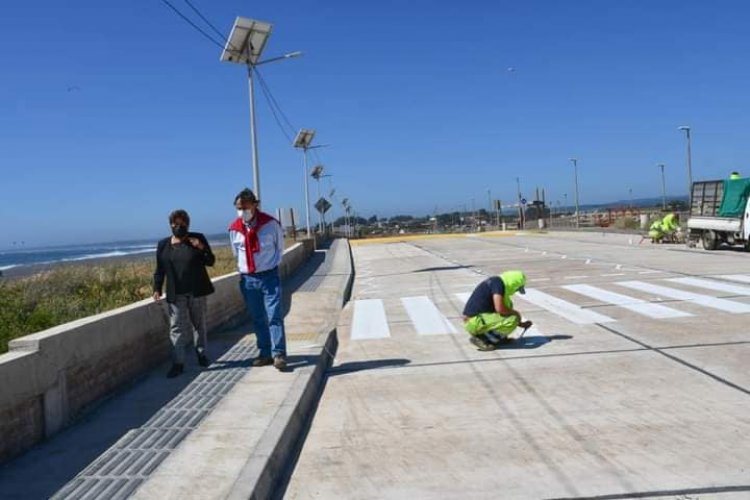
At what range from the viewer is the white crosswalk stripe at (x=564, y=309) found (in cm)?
1119

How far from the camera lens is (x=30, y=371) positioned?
550 cm

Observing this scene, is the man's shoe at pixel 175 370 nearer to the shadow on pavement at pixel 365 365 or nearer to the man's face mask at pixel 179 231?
the man's face mask at pixel 179 231

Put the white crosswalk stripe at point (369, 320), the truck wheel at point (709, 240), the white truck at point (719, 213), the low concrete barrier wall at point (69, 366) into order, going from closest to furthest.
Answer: the low concrete barrier wall at point (69, 366)
the white crosswalk stripe at point (369, 320)
the white truck at point (719, 213)
the truck wheel at point (709, 240)

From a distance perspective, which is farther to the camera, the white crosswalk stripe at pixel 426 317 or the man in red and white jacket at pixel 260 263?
the white crosswalk stripe at pixel 426 317

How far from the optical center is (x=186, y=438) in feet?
18.5

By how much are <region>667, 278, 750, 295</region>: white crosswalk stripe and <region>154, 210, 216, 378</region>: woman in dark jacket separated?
9926 millimetres

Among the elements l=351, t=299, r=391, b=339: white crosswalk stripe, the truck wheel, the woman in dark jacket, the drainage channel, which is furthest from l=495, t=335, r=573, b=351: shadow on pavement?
the truck wheel

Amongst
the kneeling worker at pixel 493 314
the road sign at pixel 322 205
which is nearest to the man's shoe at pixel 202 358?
the kneeling worker at pixel 493 314

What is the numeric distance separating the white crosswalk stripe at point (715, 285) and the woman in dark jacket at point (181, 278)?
32.6 ft

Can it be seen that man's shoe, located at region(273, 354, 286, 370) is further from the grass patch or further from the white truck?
the white truck

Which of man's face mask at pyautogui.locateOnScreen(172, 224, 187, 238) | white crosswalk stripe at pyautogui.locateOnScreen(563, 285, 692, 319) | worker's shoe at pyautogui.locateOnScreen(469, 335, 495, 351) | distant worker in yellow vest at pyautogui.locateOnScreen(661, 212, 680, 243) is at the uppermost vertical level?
man's face mask at pyautogui.locateOnScreen(172, 224, 187, 238)

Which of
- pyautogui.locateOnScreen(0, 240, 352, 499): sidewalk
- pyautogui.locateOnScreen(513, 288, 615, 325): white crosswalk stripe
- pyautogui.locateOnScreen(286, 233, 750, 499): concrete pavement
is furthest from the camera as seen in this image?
pyautogui.locateOnScreen(513, 288, 615, 325): white crosswalk stripe

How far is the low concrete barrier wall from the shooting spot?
5.30 metres

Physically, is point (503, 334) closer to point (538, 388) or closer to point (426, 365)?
point (426, 365)
